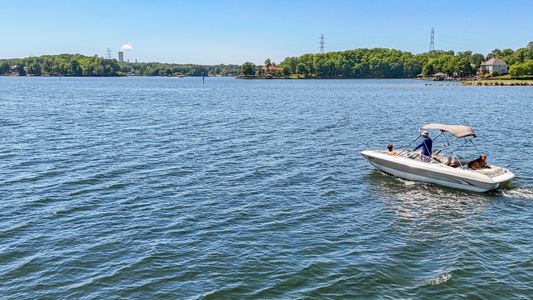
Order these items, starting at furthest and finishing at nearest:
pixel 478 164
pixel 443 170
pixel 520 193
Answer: pixel 478 164 < pixel 443 170 < pixel 520 193

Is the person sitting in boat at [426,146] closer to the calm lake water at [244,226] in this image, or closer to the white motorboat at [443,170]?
the white motorboat at [443,170]

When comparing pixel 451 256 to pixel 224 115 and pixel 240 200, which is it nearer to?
pixel 240 200

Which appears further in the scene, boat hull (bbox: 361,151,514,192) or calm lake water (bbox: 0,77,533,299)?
boat hull (bbox: 361,151,514,192)

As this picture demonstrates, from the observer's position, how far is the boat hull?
23.6m

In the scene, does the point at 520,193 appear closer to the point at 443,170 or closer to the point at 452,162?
the point at 452,162

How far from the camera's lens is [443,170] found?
24.8 m

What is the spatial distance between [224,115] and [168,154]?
29.6 metres

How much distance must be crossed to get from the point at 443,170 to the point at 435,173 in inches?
18.0

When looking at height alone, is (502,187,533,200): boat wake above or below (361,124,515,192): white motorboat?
below

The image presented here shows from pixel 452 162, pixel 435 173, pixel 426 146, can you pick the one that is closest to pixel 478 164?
pixel 452 162

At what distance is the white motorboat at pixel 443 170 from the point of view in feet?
77.7

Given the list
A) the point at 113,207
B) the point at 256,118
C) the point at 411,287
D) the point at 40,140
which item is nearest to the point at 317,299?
the point at 411,287

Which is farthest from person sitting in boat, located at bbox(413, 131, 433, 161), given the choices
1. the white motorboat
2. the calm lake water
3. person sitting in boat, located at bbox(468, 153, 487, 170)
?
person sitting in boat, located at bbox(468, 153, 487, 170)

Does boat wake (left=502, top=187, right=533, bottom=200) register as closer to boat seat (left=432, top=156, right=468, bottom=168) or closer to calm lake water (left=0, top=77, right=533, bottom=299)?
calm lake water (left=0, top=77, right=533, bottom=299)
